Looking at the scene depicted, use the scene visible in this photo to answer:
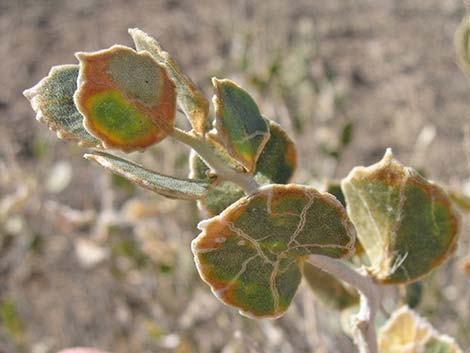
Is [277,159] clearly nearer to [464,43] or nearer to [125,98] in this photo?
[125,98]

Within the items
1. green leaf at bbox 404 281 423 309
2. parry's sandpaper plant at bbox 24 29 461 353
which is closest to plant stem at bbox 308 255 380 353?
parry's sandpaper plant at bbox 24 29 461 353

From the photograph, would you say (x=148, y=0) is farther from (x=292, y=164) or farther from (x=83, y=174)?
(x=292, y=164)

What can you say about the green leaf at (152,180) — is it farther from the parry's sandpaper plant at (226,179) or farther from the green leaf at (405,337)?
the green leaf at (405,337)

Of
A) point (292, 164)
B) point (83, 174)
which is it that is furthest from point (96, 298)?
point (292, 164)

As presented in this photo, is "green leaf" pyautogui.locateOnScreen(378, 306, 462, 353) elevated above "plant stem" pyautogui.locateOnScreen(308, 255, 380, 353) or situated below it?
below

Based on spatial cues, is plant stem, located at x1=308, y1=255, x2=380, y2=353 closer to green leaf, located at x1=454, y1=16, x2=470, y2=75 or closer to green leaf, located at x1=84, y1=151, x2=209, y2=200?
green leaf, located at x1=84, y1=151, x2=209, y2=200

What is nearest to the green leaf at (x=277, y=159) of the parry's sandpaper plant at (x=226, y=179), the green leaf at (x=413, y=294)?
the parry's sandpaper plant at (x=226, y=179)
